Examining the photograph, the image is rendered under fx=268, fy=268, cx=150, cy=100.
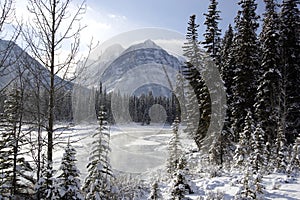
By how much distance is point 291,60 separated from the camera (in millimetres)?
22312

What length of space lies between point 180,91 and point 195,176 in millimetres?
31972

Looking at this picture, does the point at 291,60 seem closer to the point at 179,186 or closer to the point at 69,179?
the point at 179,186

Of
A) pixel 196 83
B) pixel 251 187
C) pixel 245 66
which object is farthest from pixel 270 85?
pixel 251 187

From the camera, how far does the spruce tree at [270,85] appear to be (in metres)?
21.0

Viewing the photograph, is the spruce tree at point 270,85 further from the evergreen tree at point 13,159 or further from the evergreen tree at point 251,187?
the evergreen tree at point 13,159

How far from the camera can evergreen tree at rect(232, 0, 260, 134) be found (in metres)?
22.8

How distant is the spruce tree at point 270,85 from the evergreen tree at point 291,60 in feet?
2.46

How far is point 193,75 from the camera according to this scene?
26.0 m

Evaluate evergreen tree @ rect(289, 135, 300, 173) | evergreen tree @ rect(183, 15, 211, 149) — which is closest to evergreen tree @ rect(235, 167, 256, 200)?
evergreen tree @ rect(289, 135, 300, 173)

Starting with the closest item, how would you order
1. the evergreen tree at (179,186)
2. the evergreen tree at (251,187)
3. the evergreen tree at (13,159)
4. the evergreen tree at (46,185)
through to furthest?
the evergreen tree at (46,185) < the evergreen tree at (13,159) < the evergreen tree at (179,186) < the evergreen tree at (251,187)

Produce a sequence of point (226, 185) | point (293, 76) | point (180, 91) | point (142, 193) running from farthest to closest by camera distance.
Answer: point (180, 91) → point (293, 76) → point (142, 193) → point (226, 185)

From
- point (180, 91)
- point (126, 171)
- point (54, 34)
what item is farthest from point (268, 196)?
point (180, 91)

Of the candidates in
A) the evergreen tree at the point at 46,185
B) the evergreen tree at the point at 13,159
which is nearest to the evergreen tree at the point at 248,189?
the evergreen tree at the point at 46,185

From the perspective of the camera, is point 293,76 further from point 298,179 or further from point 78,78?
point 78,78
